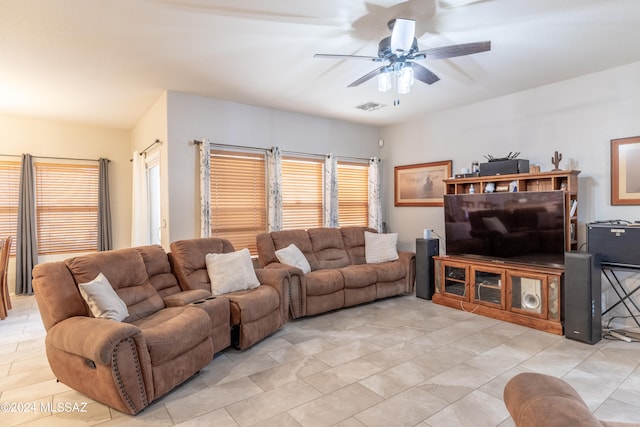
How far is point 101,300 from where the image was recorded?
8.42 ft

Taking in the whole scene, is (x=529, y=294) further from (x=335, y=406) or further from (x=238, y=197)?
(x=238, y=197)

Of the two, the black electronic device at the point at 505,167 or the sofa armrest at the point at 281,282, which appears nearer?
the sofa armrest at the point at 281,282

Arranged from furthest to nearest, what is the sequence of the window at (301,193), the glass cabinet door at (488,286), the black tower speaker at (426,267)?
the window at (301,193) < the black tower speaker at (426,267) < the glass cabinet door at (488,286)

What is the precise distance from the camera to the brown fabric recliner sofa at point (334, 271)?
412cm

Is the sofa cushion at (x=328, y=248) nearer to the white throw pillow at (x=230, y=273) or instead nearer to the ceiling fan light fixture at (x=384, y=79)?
the white throw pillow at (x=230, y=273)

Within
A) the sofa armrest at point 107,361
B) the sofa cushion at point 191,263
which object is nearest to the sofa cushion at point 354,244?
the sofa cushion at point 191,263

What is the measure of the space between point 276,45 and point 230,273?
2295 millimetres

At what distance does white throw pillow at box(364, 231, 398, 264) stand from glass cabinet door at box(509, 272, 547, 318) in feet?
5.52

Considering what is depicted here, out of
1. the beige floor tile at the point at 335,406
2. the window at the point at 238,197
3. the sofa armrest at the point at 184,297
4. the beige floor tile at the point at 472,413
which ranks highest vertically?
the window at the point at 238,197

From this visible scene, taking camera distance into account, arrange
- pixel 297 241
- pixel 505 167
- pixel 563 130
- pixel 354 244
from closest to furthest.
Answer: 1. pixel 563 130
2. pixel 505 167
3. pixel 297 241
4. pixel 354 244

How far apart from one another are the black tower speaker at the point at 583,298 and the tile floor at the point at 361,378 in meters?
0.13

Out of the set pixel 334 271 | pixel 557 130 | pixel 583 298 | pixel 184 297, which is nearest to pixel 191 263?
pixel 184 297

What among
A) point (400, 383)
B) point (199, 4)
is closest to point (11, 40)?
point (199, 4)

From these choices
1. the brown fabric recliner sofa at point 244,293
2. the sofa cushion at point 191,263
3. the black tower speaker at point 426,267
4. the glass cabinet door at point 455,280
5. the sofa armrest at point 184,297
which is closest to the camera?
→ the sofa armrest at point 184,297
